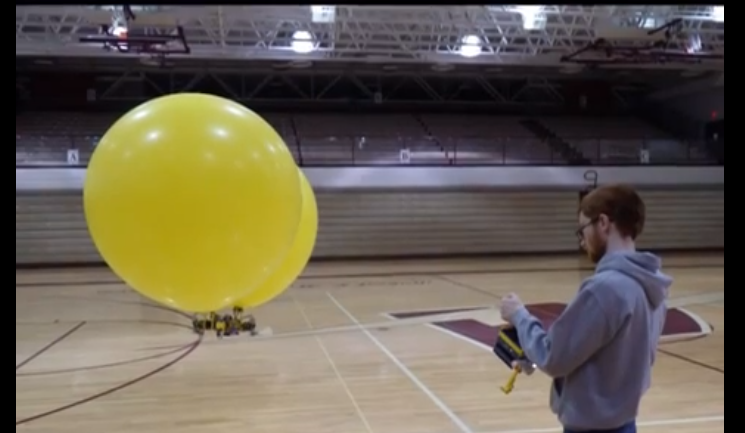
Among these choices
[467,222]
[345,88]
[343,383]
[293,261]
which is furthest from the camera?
[345,88]

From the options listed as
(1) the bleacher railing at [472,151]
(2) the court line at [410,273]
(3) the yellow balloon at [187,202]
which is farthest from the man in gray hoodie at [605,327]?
(1) the bleacher railing at [472,151]

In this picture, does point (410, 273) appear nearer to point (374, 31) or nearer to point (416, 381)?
point (374, 31)

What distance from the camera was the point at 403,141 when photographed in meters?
17.8

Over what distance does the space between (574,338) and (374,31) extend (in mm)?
14491

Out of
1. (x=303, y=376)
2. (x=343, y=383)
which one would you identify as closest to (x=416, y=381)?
(x=343, y=383)

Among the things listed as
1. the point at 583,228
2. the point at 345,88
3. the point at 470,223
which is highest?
the point at 345,88

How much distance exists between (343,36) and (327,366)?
11726 millimetres

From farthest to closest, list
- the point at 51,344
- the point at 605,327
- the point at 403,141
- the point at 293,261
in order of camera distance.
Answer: the point at 403,141 → the point at 51,344 → the point at 293,261 → the point at 605,327

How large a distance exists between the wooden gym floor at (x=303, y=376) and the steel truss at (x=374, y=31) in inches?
252

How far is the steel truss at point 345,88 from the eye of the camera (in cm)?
2003

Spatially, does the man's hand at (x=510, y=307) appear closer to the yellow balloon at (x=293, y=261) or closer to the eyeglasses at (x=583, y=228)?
the eyeglasses at (x=583, y=228)

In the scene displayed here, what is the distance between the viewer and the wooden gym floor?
174 inches

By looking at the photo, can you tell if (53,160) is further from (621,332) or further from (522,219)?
(621,332)
